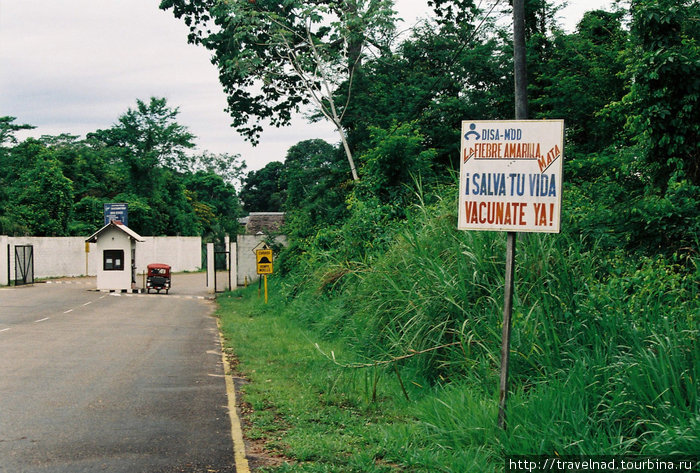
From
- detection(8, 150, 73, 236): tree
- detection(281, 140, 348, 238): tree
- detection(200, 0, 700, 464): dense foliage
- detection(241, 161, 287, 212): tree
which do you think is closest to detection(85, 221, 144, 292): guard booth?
detection(281, 140, 348, 238): tree

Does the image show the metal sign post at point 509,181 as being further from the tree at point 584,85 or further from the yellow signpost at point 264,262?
the yellow signpost at point 264,262

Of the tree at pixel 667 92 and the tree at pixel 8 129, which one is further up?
the tree at pixel 8 129

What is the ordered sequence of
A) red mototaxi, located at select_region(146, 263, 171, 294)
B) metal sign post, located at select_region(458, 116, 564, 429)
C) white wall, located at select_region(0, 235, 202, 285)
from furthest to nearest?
white wall, located at select_region(0, 235, 202, 285) < red mototaxi, located at select_region(146, 263, 171, 294) < metal sign post, located at select_region(458, 116, 564, 429)

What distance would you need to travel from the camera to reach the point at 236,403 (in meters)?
8.86

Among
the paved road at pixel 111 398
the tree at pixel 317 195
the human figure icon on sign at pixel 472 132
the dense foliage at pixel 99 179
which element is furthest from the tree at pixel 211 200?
the human figure icon on sign at pixel 472 132

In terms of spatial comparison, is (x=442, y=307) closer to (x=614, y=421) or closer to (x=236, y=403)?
(x=236, y=403)

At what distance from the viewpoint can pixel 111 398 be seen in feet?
29.3

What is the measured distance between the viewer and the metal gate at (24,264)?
38188 mm

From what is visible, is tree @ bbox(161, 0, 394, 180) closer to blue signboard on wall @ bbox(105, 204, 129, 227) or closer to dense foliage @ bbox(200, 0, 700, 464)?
dense foliage @ bbox(200, 0, 700, 464)

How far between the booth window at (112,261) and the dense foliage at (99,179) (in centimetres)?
1362

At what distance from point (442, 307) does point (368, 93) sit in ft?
58.5

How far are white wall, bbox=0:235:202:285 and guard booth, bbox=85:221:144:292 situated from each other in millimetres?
461

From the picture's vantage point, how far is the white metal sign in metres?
6.09

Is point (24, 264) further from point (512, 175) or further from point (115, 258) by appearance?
point (512, 175)
